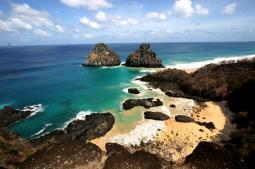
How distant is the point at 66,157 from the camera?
21.6 m

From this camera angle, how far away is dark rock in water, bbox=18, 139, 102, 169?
2086cm

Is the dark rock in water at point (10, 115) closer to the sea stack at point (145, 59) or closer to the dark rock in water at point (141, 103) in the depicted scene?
the dark rock in water at point (141, 103)

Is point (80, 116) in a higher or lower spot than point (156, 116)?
lower

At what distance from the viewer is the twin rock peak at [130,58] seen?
375 feet

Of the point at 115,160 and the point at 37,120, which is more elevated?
the point at 115,160

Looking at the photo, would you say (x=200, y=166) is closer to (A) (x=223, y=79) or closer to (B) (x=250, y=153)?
(B) (x=250, y=153)

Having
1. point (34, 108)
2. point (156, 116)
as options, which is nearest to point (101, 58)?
point (34, 108)

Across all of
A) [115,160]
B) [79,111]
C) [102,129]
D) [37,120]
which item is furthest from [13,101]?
[115,160]

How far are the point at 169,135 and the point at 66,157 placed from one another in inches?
891

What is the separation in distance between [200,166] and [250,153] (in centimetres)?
985

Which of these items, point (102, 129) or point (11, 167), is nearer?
point (11, 167)

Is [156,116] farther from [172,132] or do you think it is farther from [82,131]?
[82,131]

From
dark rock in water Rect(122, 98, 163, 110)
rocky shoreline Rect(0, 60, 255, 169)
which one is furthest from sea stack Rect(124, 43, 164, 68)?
dark rock in water Rect(122, 98, 163, 110)

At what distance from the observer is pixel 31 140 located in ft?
124
